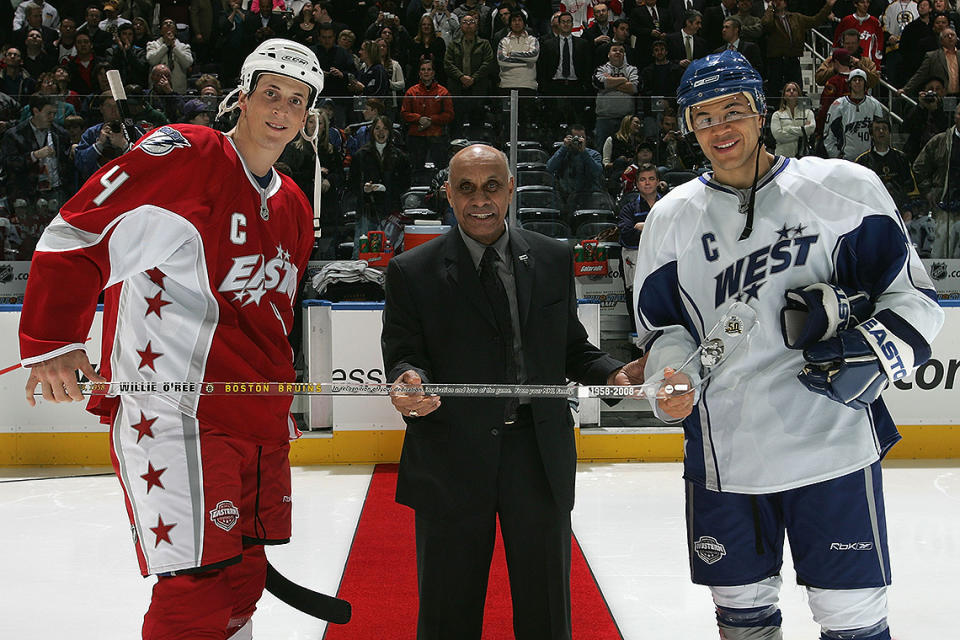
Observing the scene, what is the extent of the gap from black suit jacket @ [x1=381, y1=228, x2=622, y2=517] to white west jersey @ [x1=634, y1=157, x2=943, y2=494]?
1.07 feet

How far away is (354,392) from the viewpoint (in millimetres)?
2621

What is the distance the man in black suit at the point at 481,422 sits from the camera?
2.43 m

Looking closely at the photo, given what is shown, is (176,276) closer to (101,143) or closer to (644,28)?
(101,143)

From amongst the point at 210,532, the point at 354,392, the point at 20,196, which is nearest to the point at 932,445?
the point at 354,392

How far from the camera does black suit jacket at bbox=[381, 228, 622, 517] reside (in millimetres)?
2428

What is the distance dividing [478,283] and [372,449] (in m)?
3.79

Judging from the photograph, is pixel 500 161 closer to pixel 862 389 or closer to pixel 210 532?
pixel 862 389

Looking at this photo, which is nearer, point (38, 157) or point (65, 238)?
point (65, 238)

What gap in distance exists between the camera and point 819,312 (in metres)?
2.06

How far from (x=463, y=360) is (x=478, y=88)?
657 centimetres

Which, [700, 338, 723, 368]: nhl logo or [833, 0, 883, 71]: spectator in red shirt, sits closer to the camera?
[700, 338, 723, 368]: nhl logo

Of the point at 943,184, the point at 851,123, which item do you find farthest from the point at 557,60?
the point at 943,184

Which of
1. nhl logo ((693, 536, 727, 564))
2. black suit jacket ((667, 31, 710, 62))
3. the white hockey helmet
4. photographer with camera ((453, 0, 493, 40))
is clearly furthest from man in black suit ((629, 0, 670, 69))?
nhl logo ((693, 536, 727, 564))

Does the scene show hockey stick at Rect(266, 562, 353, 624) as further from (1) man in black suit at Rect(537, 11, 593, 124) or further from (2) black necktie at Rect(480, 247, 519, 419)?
(1) man in black suit at Rect(537, 11, 593, 124)
